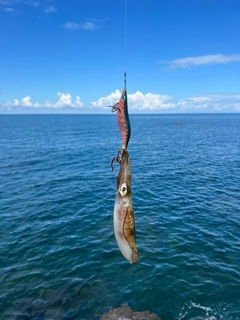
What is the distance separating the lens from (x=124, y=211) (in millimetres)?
8148

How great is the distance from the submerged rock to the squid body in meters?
7.06

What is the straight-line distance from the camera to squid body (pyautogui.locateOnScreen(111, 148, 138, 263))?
7883mm

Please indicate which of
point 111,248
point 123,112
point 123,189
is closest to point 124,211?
point 123,189

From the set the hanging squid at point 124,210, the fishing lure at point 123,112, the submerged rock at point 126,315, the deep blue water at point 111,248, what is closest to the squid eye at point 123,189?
the hanging squid at point 124,210

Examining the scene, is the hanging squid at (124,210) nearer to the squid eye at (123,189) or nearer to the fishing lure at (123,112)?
the squid eye at (123,189)

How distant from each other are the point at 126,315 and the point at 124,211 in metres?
8.85

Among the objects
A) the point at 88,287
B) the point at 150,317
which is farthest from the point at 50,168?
the point at 150,317

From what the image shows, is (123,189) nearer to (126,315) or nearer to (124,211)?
(124,211)

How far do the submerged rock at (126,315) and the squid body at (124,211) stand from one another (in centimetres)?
706

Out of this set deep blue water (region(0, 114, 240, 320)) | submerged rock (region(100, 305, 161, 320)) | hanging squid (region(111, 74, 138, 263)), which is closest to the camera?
hanging squid (region(111, 74, 138, 263))

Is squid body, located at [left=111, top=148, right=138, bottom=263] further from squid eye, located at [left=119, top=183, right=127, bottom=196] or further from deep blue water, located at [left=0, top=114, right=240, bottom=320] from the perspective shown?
deep blue water, located at [left=0, top=114, right=240, bottom=320]

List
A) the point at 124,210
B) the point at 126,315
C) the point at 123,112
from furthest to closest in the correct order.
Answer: the point at 126,315, the point at 124,210, the point at 123,112

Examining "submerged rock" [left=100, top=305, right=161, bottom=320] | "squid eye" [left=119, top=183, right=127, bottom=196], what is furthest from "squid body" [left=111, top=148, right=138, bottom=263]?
"submerged rock" [left=100, top=305, right=161, bottom=320]

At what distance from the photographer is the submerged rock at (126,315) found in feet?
44.1
